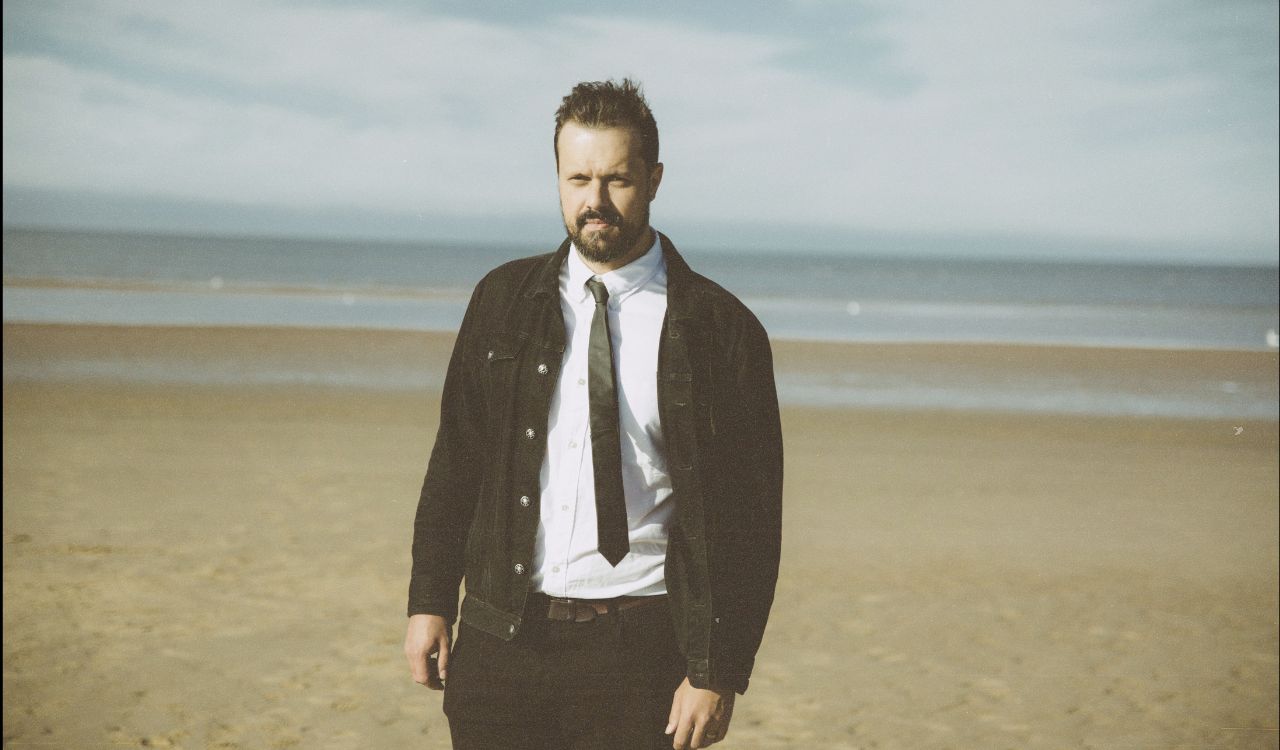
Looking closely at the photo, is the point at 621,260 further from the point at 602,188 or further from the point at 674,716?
the point at 674,716

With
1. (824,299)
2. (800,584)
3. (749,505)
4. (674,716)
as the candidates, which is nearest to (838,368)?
(800,584)

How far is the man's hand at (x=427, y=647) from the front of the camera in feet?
7.39

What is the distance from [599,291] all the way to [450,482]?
505mm

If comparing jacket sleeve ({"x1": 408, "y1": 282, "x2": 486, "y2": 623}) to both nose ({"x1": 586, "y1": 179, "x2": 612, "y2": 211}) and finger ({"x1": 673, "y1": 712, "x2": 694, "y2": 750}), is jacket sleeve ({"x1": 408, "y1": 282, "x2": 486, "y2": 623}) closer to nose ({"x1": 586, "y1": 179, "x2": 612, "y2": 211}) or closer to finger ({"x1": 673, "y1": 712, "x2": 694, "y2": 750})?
nose ({"x1": 586, "y1": 179, "x2": 612, "y2": 211})

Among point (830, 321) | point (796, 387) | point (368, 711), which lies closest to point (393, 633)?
point (368, 711)

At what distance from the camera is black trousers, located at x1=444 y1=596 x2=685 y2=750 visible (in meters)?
2.14

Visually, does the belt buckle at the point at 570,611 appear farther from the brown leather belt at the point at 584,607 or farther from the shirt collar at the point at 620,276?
the shirt collar at the point at 620,276

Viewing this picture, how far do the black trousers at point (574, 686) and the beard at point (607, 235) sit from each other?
68 cm

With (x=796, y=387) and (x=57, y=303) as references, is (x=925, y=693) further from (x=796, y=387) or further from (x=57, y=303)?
(x=57, y=303)

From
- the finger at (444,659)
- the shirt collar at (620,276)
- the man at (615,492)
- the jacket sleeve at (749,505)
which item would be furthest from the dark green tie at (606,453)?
the finger at (444,659)

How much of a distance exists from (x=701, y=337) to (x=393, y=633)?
3982 millimetres

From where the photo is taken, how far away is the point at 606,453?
82.8 inches

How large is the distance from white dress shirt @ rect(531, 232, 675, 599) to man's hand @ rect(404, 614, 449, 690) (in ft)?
0.83

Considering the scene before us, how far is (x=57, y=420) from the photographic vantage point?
10789 millimetres
